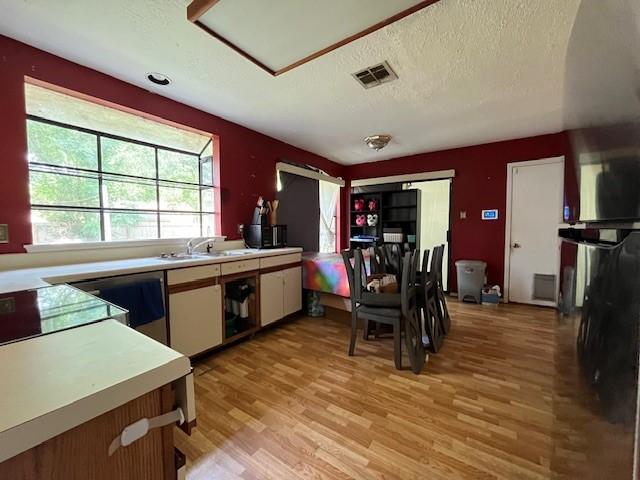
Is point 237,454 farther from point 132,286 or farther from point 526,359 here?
point 526,359

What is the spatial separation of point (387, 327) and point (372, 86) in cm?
240

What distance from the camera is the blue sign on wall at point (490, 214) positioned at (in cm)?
396

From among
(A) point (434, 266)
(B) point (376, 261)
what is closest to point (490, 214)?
(A) point (434, 266)

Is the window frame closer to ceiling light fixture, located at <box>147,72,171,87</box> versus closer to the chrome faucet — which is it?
the chrome faucet

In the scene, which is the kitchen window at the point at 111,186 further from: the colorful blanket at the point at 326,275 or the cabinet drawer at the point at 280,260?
the colorful blanket at the point at 326,275

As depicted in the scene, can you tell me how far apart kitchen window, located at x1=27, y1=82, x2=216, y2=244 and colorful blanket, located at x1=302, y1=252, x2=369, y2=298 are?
4.06ft

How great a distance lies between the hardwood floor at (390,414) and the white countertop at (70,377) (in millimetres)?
823

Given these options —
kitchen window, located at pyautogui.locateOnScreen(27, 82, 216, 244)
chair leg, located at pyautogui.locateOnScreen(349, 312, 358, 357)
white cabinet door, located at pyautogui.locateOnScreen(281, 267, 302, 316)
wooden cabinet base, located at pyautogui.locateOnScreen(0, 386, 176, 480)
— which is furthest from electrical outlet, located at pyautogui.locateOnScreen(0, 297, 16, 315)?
white cabinet door, located at pyautogui.locateOnScreen(281, 267, 302, 316)

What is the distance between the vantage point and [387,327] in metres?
2.89

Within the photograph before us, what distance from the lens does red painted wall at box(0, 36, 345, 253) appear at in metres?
1.75

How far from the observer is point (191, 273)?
2.16m

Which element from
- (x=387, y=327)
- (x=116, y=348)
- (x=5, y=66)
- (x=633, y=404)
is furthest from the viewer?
(x=387, y=327)

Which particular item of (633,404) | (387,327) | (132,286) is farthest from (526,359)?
(132,286)

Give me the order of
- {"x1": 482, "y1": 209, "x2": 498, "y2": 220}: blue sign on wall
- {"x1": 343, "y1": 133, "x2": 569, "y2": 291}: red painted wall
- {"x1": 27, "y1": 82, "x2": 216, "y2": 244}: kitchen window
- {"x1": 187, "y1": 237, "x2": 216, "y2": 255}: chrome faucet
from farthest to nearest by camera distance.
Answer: {"x1": 482, "y1": 209, "x2": 498, "y2": 220}: blue sign on wall, {"x1": 343, "y1": 133, "x2": 569, "y2": 291}: red painted wall, {"x1": 187, "y1": 237, "x2": 216, "y2": 255}: chrome faucet, {"x1": 27, "y1": 82, "x2": 216, "y2": 244}: kitchen window
